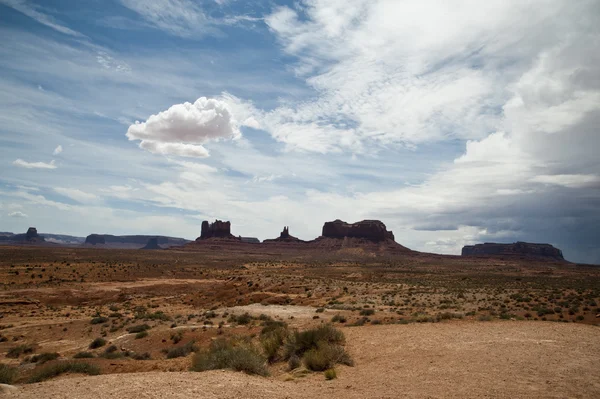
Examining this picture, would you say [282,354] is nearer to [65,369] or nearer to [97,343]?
[65,369]

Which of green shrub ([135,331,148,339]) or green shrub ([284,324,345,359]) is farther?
green shrub ([135,331,148,339])

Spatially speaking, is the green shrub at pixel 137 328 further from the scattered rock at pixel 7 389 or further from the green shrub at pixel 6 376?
the scattered rock at pixel 7 389

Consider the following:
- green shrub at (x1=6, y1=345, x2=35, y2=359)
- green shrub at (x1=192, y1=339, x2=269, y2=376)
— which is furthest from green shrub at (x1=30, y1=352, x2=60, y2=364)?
green shrub at (x1=192, y1=339, x2=269, y2=376)

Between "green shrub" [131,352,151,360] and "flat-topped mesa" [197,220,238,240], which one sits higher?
"flat-topped mesa" [197,220,238,240]

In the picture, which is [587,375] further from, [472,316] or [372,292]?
[372,292]

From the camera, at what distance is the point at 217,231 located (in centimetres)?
18900

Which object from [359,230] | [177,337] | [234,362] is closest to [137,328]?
[177,337]

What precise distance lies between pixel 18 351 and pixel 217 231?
573 feet

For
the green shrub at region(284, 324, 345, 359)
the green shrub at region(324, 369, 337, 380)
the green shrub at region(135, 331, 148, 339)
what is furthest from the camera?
the green shrub at region(135, 331, 148, 339)

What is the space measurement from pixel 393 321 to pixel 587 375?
10.2 metres

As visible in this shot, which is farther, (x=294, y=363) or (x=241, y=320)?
(x=241, y=320)

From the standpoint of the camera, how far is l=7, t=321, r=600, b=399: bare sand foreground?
814 centimetres

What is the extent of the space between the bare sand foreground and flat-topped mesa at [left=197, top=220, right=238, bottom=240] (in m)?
181

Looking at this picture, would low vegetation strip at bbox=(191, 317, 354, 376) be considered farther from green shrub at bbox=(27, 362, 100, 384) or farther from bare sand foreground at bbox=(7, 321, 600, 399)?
green shrub at bbox=(27, 362, 100, 384)
